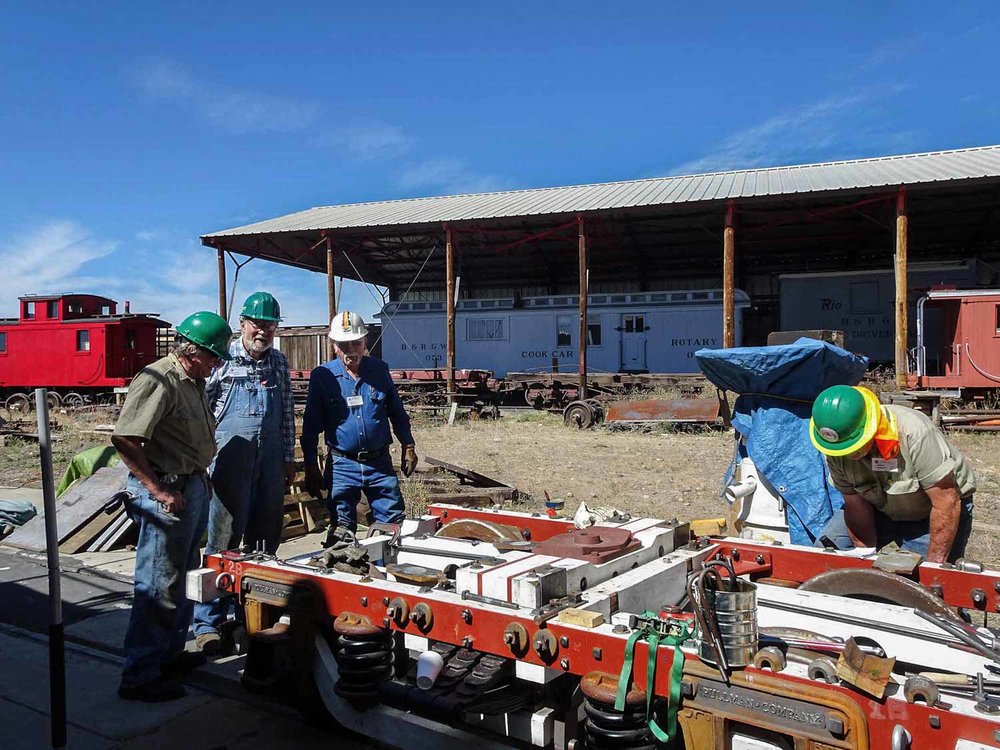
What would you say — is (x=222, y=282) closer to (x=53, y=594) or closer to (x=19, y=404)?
(x=19, y=404)

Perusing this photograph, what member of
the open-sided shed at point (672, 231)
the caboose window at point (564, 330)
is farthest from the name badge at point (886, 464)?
the caboose window at point (564, 330)

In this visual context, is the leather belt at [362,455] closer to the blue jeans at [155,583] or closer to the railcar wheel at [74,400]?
the blue jeans at [155,583]

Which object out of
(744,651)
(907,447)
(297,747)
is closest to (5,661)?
(297,747)

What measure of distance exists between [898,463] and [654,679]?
6.12ft

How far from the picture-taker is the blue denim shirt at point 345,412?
13.4ft

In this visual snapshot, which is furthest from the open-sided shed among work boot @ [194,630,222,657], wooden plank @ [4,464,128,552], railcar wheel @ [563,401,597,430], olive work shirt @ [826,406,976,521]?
work boot @ [194,630,222,657]

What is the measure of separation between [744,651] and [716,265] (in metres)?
25.4

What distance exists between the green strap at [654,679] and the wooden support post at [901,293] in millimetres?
14280

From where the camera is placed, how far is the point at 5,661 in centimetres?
351

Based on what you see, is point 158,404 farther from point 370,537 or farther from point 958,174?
point 958,174

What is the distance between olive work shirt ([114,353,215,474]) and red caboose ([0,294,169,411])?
18930mm

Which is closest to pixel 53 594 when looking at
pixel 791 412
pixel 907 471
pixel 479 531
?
pixel 479 531

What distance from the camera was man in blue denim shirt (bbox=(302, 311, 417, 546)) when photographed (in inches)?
161

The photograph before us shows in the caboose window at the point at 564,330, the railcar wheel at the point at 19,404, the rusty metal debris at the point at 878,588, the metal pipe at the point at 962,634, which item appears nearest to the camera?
the metal pipe at the point at 962,634
